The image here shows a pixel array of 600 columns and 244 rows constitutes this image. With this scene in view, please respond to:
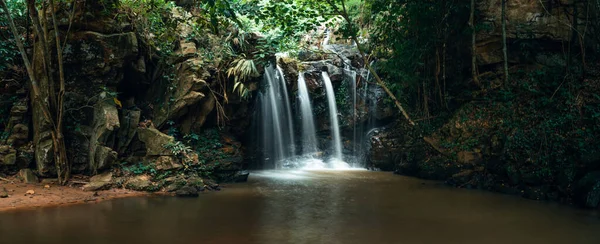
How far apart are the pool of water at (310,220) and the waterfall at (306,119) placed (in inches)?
235

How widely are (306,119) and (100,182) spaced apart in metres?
8.42

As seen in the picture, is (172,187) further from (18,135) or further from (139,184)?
(18,135)

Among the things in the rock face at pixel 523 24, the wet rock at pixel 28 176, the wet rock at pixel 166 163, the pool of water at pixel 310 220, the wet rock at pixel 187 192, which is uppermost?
the rock face at pixel 523 24

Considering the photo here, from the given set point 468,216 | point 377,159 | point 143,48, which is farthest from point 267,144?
point 468,216

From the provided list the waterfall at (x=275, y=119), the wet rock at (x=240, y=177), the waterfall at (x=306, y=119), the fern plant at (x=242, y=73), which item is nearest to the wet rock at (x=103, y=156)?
the wet rock at (x=240, y=177)

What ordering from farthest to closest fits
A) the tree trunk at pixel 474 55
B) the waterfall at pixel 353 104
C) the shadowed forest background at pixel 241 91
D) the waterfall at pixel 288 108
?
1. the waterfall at pixel 353 104
2. the waterfall at pixel 288 108
3. the tree trunk at pixel 474 55
4. the shadowed forest background at pixel 241 91

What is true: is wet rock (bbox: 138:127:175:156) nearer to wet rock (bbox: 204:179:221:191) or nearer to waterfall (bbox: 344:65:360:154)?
wet rock (bbox: 204:179:221:191)

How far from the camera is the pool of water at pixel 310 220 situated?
17.2ft

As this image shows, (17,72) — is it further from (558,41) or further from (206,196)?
(558,41)

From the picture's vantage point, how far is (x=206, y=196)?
833 centimetres

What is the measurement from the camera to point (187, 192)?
8.30m

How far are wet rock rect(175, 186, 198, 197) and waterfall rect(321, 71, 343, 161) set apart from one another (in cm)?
780

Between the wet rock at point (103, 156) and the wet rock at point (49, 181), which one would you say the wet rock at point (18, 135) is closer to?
the wet rock at point (49, 181)

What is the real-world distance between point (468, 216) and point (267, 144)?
833cm
